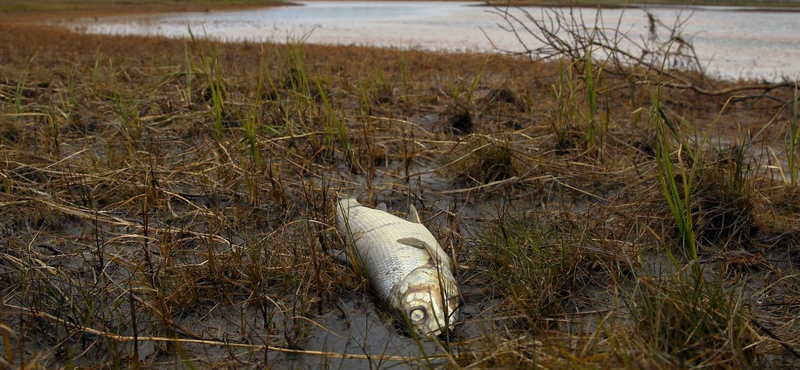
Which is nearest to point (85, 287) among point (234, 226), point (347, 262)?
point (234, 226)

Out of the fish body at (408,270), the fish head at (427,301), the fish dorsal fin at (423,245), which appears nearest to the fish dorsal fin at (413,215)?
the fish body at (408,270)

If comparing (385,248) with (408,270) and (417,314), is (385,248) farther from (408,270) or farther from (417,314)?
(417,314)

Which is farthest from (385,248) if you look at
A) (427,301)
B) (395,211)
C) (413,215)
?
(395,211)

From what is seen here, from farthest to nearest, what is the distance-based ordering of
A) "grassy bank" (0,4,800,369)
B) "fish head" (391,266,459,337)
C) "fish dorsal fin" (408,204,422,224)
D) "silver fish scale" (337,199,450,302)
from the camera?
"fish dorsal fin" (408,204,422,224), "silver fish scale" (337,199,450,302), "fish head" (391,266,459,337), "grassy bank" (0,4,800,369)

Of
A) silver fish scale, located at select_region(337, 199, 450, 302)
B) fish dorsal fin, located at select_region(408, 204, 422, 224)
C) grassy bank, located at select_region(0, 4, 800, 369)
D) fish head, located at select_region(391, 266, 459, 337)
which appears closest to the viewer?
grassy bank, located at select_region(0, 4, 800, 369)

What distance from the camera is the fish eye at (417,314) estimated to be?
2.13 m

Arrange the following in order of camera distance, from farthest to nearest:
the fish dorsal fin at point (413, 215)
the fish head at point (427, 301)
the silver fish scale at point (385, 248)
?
the fish dorsal fin at point (413, 215), the silver fish scale at point (385, 248), the fish head at point (427, 301)

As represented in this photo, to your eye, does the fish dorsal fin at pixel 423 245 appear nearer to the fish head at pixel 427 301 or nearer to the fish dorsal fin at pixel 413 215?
the fish head at pixel 427 301

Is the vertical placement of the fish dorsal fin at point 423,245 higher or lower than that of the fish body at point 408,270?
higher

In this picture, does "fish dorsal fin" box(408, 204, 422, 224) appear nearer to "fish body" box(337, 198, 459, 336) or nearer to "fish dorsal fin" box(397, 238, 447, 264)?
"fish body" box(337, 198, 459, 336)

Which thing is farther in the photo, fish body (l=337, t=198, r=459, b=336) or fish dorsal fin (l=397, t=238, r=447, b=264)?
fish dorsal fin (l=397, t=238, r=447, b=264)

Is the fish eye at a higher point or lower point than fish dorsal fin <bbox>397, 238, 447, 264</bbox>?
lower

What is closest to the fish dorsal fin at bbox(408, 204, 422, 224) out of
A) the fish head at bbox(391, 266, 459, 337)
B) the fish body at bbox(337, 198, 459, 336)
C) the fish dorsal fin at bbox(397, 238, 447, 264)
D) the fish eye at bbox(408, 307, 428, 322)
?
the fish body at bbox(337, 198, 459, 336)

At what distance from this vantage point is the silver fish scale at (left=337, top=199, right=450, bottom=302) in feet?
7.71
